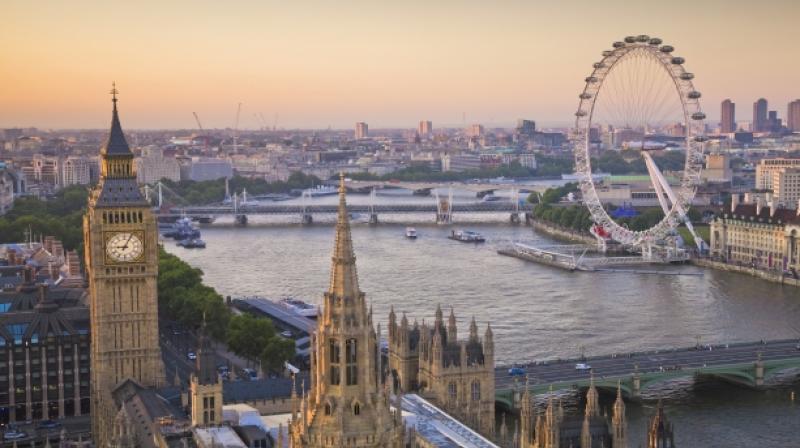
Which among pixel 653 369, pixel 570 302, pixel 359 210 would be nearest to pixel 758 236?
pixel 570 302

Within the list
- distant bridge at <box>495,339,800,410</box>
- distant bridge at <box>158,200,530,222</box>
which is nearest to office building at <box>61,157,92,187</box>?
distant bridge at <box>158,200,530,222</box>

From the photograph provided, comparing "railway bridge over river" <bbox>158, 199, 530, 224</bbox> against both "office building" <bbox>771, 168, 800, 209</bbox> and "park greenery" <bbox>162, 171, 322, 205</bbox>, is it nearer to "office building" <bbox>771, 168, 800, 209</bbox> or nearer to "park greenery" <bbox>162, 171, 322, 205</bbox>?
"park greenery" <bbox>162, 171, 322, 205</bbox>

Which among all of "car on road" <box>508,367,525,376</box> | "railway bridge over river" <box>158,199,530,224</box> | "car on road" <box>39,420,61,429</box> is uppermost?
"railway bridge over river" <box>158,199,530,224</box>

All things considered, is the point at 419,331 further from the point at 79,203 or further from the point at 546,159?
the point at 546,159

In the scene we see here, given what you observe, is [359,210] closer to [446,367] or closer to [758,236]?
[758,236]

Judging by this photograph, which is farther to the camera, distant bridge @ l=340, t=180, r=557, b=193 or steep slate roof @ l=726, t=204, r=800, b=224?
distant bridge @ l=340, t=180, r=557, b=193

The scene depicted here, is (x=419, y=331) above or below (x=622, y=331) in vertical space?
above

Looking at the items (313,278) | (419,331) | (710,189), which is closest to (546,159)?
(710,189)
